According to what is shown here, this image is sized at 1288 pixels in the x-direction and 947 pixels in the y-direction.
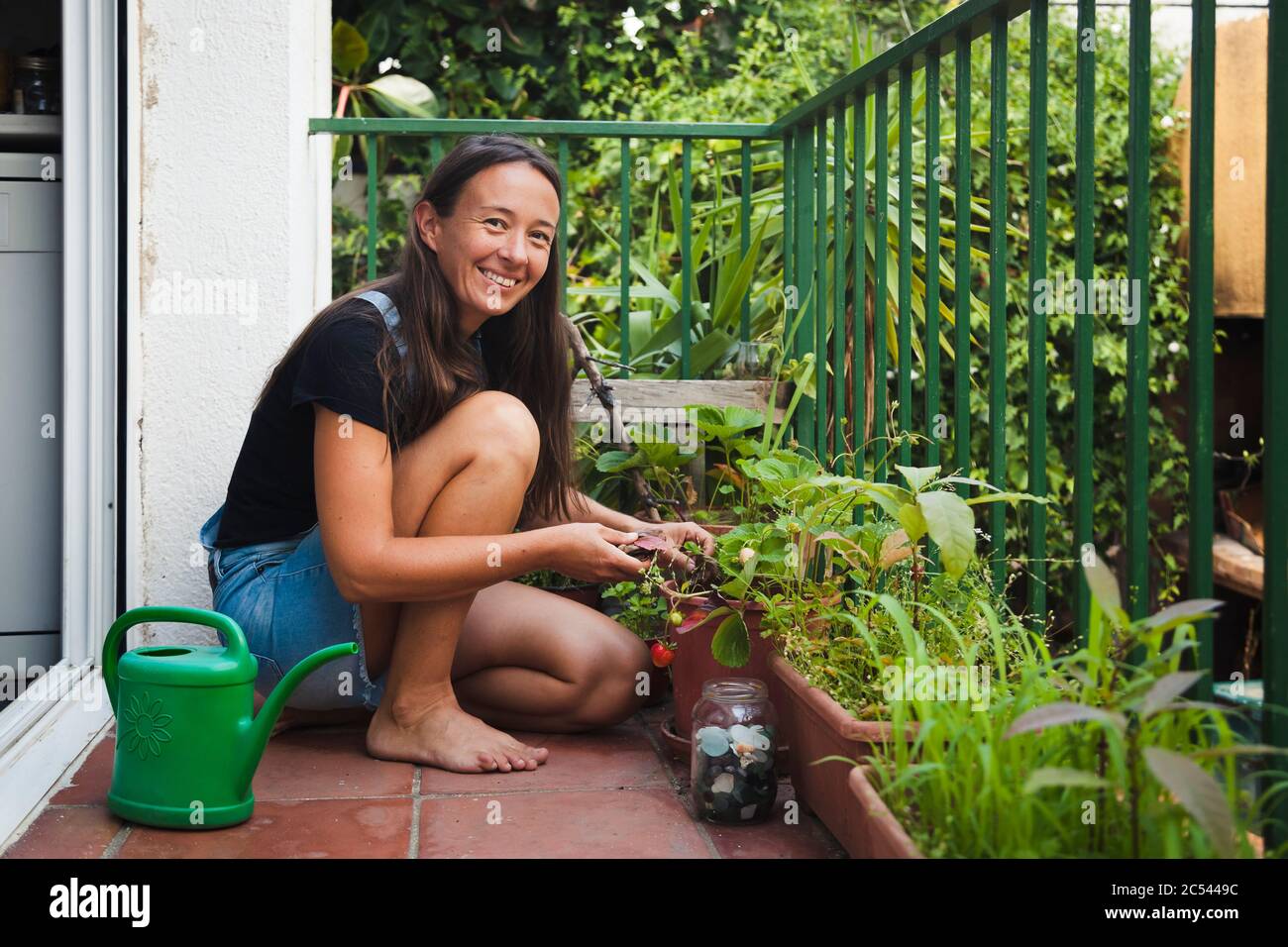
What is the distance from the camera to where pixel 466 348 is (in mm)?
2113

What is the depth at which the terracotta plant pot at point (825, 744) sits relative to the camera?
1516 millimetres

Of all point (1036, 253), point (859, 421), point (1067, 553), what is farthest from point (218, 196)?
point (1067, 553)

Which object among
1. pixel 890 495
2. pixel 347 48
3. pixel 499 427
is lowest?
pixel 890 495

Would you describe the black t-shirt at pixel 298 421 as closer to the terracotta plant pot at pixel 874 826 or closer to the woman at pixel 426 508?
the woman at pixel 426 508

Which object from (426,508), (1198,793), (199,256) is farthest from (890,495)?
(199,256)

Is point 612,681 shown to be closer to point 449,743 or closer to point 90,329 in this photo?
point 449,743

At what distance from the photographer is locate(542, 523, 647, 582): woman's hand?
1912 millimetres

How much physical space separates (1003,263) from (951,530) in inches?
20.9

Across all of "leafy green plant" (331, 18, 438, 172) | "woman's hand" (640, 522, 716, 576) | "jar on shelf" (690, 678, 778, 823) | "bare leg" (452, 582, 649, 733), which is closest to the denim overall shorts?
"bare leg" (452, 582, 649, 733)

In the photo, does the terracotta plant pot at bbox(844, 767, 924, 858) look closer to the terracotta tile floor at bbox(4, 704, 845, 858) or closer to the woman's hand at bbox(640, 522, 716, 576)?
the terracotta tile floor at bbox(4, 704, 845, 858)

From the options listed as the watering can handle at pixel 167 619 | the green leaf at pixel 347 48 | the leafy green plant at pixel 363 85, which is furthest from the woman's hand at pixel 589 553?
the green leaf at pixel 347 48

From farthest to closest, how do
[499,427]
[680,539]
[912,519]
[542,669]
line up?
1. [542,669]
2. [680,539]
3. [499,427]
4. [912,519]

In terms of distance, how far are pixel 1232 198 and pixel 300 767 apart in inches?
158
